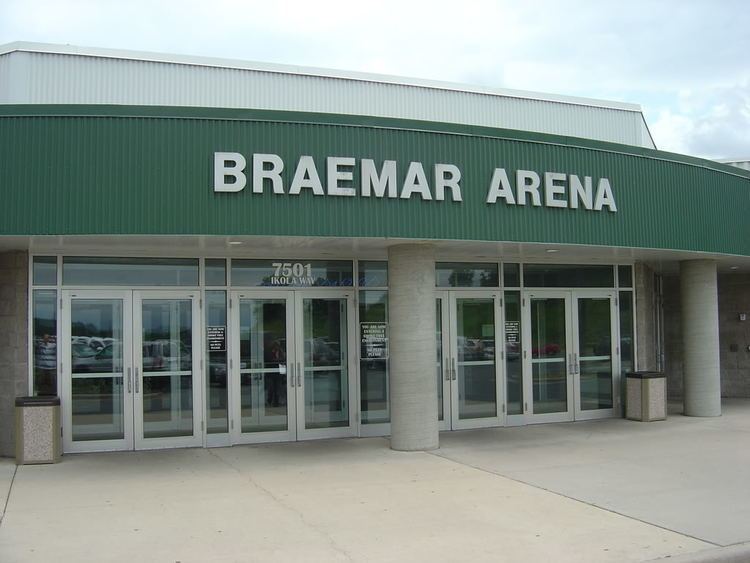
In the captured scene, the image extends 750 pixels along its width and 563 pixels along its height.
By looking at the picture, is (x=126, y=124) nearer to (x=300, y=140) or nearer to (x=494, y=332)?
(x=300, y=140)

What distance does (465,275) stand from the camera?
14.1m

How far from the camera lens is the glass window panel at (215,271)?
40.6 feet

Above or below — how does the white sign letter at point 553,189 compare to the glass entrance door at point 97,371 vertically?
above

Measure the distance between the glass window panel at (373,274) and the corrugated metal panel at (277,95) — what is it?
5276mm

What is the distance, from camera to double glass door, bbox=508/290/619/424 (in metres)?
14.6

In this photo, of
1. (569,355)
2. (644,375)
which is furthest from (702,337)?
(569,355)

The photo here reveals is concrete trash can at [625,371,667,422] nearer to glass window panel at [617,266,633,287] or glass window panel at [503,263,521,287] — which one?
glass window panel at [617,266,633,287]

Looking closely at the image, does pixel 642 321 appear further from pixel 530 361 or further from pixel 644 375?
pixel 530 361

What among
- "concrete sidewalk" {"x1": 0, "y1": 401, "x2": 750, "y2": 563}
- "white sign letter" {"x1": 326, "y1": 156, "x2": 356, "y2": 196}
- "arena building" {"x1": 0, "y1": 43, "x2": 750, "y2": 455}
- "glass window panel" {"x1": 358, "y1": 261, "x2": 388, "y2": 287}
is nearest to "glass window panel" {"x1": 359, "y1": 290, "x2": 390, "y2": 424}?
"arena building" {"x1": 0, "y1": 43, "x2": 750, "y2": 455}


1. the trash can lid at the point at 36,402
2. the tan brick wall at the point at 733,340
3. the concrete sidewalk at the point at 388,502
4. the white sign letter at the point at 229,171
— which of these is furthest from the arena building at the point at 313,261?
the tan brick wall at the point at 733,340

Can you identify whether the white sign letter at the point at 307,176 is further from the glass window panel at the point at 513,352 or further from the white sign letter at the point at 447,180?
the glass window panel at the point at 513,352

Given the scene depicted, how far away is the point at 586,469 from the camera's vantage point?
1041 cm

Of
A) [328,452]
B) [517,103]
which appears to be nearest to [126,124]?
[328,452]

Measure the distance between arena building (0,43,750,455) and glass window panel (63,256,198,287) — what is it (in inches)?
1.2
